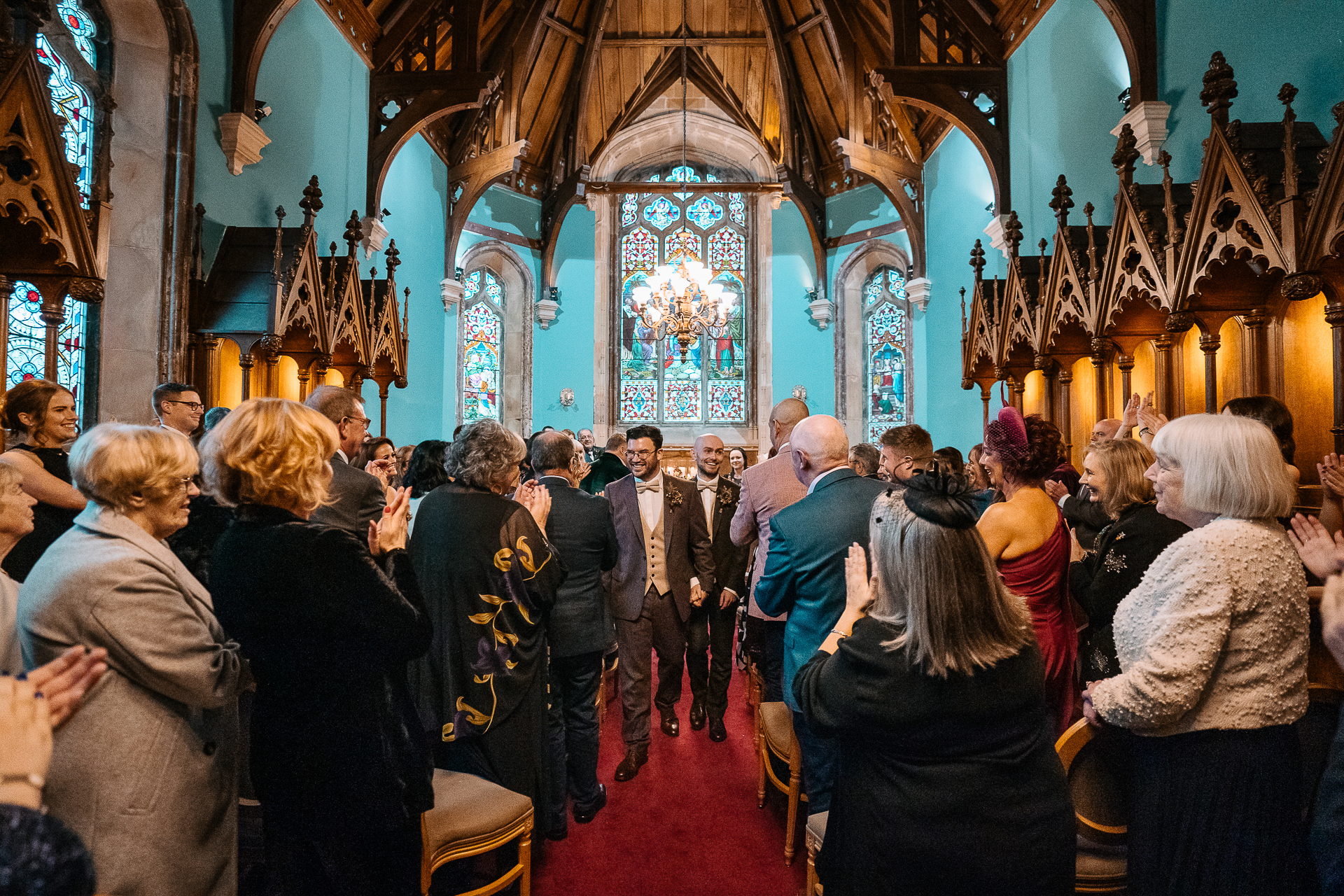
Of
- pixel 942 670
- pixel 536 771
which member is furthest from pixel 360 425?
pixel 942 670

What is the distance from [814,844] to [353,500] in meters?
2.01

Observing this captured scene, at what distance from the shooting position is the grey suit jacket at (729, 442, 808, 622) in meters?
3.68

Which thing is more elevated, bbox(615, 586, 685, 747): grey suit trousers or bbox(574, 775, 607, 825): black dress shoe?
bbox(615, 586, 685, 747): grey suit trousers

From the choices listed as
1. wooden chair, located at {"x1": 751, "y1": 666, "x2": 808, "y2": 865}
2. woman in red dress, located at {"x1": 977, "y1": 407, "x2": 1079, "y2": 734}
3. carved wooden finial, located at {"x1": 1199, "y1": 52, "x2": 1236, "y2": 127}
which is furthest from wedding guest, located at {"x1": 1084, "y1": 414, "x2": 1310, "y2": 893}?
carved wooden finial, located at {"x1": 1199, "y1": 52, "x2": 1236, "y2": 127}

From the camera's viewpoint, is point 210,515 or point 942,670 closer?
point 942,670

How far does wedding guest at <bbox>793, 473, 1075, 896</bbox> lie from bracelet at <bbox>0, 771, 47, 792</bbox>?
3.99 feet

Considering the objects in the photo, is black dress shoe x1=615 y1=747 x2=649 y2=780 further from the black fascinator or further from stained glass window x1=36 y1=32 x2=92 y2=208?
stained glass window x1=36 y1=32 x2=92 y2=208

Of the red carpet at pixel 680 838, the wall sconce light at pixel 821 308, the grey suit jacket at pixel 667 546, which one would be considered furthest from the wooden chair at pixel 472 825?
the wall sconce light at pixel 821 308

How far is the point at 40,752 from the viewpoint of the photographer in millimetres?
1112

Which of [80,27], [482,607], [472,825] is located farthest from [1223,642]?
[80,27]

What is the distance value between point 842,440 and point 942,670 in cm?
151

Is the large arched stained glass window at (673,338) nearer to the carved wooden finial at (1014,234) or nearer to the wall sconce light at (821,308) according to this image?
the wall sconce light at (821,308)

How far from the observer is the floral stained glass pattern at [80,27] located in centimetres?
561

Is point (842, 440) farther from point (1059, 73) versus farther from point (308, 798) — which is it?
point (1059, 73)
